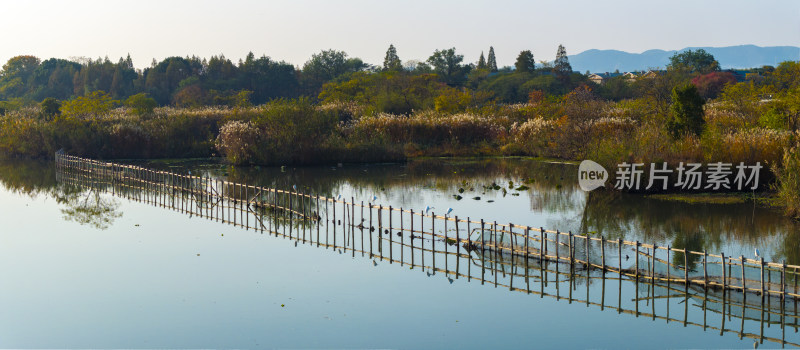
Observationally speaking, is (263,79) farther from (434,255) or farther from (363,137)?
(434,255)

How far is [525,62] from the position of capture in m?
97.2

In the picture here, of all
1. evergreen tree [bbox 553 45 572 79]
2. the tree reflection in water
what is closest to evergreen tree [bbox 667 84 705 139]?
the tree reflection in water

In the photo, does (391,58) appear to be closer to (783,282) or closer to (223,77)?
(223,77)

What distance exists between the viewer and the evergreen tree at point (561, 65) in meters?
97.8

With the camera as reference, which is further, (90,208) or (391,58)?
(391,58)

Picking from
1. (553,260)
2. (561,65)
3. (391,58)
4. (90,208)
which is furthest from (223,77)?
(553,260)

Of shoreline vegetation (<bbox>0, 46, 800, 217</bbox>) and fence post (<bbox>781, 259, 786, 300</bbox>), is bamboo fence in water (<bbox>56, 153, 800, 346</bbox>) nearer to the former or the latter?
fence post (<bbox>781, 259, 786, 300</bbox>)

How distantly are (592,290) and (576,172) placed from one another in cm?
2313

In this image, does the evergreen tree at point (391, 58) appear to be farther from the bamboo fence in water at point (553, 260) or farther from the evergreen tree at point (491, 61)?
the bamboo fence in water at point (553, 260)

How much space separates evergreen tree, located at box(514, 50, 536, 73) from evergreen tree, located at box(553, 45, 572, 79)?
341 cm

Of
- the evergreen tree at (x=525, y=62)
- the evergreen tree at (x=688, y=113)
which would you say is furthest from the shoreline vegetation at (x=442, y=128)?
the evergreen tree at (x=525, y=62)

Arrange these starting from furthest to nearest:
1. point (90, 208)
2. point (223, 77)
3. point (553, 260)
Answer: point (223, 77) < point (90, 208) < point (553, 260)

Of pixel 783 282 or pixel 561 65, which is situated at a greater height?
pixel 561 65

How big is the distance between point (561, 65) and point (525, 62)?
467 inches
